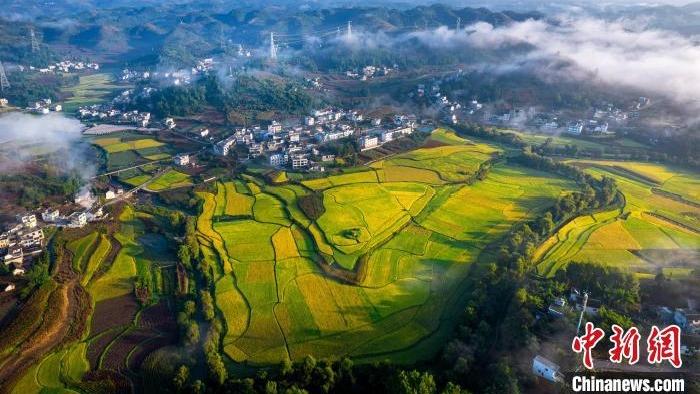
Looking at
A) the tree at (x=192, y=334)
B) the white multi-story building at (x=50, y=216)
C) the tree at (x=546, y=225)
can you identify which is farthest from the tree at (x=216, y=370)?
the tree at (x=546, y=225)

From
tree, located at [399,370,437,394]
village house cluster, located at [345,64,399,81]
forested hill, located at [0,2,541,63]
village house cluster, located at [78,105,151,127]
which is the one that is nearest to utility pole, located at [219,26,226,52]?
forested hill, located at [0,2,541,63]

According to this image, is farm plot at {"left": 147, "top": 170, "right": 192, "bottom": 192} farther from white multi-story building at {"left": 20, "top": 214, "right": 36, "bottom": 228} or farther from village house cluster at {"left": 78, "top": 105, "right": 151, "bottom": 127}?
village house cluster at {"left": 78, "top": 105, "right": 151, "bottom": 127}

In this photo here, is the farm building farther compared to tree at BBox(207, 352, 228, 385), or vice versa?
tree at BBox(207, 352, 228, 385)

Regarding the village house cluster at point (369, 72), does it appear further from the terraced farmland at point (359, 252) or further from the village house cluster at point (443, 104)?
the terraced farmland at point (359, 252)

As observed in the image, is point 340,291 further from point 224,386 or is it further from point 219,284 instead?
point 224,386

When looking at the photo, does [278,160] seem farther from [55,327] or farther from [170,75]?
[170,75]

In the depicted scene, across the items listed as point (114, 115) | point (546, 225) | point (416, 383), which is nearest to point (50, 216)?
point (416, 383)

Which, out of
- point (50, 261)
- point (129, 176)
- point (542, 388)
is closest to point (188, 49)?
point (129, 176)
